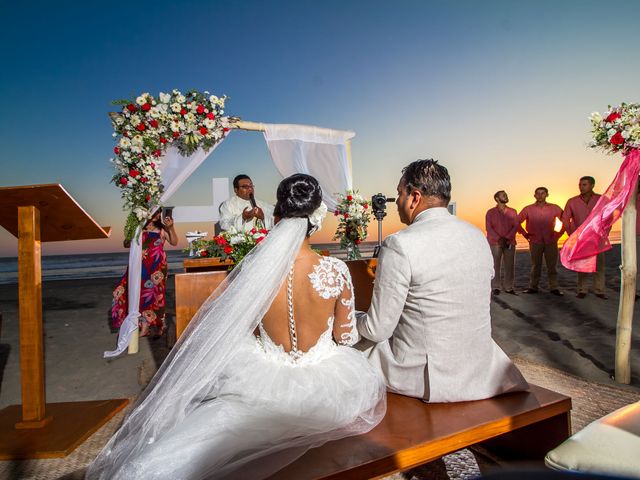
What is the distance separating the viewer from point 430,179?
7.79 feet

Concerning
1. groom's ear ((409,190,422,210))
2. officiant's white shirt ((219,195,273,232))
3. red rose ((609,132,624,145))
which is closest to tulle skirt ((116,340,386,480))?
groom's ear ((409,190,422,210))

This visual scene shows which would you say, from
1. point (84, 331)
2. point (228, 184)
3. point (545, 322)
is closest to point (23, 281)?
point (228, 184)

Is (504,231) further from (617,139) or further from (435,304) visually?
(435,304)

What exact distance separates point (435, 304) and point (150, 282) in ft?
16.0

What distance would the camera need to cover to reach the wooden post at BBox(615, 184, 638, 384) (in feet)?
13.3

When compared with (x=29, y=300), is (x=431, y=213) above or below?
above

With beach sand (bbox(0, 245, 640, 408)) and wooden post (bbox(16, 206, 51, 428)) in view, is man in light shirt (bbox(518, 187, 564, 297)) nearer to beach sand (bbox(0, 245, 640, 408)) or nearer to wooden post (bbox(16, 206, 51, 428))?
beach sand (bbox(0, 245, 640, 408))

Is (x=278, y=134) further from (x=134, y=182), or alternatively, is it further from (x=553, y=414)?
(x=553, y=414)

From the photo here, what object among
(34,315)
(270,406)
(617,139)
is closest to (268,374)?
(270,406)

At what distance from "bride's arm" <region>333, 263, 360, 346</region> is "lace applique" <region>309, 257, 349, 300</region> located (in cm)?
2

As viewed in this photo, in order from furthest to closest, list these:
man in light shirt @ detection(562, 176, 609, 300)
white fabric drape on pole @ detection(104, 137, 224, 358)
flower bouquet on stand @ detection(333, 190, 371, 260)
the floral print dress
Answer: man in light shirt @ detection(562, 176, 609, 300), the floral print dress, flower bouquet on stand @ detection(333, 190, 371, 260), white fabric drape on pole @ detection(104, 137, 224, 358)

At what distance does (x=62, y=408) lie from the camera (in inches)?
152

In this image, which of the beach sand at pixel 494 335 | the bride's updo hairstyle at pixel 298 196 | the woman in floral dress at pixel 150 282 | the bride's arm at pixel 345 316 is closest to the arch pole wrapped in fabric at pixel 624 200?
the beach sand at pixel 494 335

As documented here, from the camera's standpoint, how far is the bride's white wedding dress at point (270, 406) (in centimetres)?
173
